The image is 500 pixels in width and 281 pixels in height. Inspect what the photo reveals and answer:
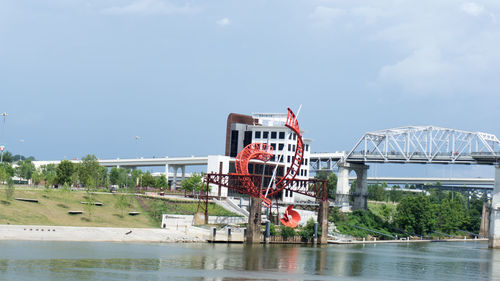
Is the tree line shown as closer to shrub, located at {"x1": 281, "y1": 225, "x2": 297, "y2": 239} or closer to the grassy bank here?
the grassy bank

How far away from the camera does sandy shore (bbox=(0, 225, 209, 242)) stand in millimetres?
88688

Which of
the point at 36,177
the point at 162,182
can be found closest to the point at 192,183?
the point at 162,182

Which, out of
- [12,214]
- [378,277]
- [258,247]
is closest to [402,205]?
[258,247]

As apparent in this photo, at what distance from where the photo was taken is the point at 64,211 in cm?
10400

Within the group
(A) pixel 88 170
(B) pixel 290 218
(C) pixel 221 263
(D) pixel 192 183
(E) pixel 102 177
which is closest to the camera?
(C) pixel 221 263

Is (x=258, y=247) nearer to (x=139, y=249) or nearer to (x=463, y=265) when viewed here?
(x=139, y=249)

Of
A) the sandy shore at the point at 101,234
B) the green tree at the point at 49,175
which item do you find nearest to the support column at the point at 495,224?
the sandy shore at the point at 101,234

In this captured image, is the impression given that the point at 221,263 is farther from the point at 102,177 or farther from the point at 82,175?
the point at 102,177

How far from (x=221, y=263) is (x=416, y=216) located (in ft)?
280

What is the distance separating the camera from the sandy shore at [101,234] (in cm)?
8869

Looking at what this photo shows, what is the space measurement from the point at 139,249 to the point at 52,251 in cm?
1289

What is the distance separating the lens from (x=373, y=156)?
164 meters

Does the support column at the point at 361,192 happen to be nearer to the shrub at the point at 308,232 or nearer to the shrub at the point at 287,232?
the shrub at the point at 308,232

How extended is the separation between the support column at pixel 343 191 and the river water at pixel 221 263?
4583 centimetres
